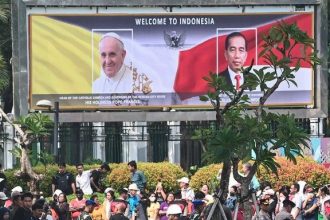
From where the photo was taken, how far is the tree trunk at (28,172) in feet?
96.9

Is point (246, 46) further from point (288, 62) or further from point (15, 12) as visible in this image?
point (288, 62)

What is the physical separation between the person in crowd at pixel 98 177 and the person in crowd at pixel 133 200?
5.92m

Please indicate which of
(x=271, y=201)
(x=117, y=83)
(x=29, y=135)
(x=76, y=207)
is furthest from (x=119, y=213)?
(x=117, y=83)

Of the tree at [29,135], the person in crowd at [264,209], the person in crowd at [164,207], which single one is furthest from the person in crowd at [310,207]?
the tree at [29,135]

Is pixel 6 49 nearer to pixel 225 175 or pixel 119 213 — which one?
pixel 119 213

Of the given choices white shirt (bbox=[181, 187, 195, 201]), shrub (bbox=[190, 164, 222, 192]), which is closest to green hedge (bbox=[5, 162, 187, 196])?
shrub (bbox=[190, 164, 222, 192])

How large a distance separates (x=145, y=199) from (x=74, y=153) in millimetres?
13039

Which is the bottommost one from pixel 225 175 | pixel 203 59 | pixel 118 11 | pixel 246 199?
pixel 246 199

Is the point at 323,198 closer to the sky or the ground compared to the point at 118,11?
closer to the ground

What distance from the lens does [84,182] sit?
3162 centimetres

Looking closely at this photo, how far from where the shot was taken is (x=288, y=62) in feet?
51.0

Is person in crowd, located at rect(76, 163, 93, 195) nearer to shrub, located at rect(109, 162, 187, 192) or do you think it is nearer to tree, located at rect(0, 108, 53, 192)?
shrub, located at rect(109, 162, 187, 192)

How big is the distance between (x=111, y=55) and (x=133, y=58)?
0.64 metres

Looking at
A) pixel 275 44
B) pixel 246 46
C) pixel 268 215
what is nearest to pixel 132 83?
pixel 246 46
